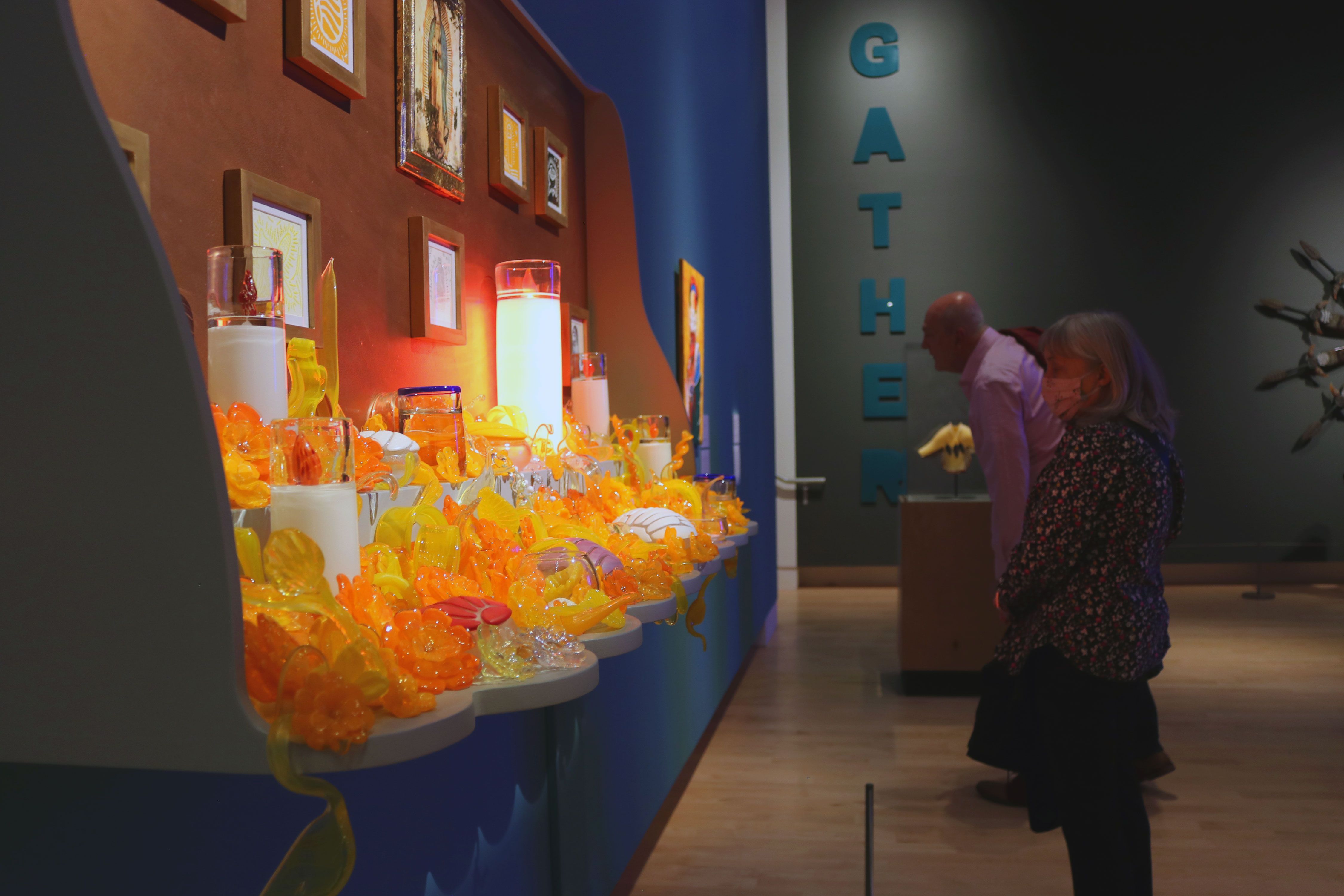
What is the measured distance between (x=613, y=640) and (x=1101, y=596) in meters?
1.11

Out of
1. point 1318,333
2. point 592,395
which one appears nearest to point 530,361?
point 592,395

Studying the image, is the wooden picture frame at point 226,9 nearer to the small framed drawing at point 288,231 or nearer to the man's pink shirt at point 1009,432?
the small framed drawing at point 288,231

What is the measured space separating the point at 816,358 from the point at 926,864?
4.83 meters

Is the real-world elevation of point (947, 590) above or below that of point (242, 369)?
below

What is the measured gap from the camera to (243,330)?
823mm

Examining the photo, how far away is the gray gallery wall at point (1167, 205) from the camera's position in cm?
665

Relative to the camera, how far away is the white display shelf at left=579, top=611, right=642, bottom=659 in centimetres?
88

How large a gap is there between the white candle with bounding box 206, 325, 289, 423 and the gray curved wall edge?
21 cm

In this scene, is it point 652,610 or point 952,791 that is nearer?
point 652,610

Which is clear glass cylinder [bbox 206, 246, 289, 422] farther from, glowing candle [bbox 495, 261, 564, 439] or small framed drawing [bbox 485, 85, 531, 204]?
small framed drawing [bbox 485, 85, 531, 204]

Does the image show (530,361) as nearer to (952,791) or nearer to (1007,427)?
(1007,427)

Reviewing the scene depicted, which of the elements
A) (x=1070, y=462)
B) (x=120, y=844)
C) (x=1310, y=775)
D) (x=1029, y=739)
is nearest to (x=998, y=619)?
(x=1310, y=775)

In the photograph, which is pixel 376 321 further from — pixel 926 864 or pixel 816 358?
pixel 816 358

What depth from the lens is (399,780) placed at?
3.93 ft
